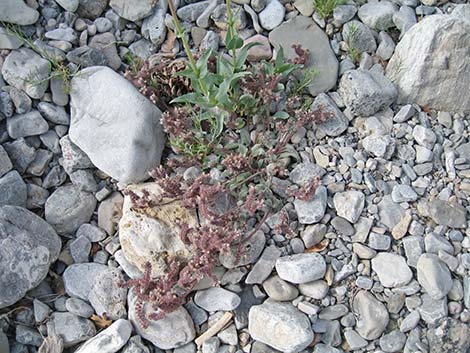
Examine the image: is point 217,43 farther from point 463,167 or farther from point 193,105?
point 463,167

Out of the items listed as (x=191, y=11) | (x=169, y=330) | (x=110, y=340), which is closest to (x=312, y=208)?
(x=169, y=330)

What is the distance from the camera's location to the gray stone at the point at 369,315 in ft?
12.2

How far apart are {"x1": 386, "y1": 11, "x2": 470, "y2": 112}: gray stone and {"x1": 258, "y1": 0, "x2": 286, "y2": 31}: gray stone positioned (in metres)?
0.90

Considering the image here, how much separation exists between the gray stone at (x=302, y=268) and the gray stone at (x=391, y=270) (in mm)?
346

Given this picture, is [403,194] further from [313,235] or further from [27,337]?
[27,337]

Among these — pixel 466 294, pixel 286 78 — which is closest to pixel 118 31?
pixel 286 78

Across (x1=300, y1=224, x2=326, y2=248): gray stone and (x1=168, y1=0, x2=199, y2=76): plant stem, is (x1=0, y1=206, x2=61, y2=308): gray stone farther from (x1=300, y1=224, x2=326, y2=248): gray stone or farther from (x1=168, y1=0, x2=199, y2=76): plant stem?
(x1=300, y1=224, x2=326, y2=248): gray stone

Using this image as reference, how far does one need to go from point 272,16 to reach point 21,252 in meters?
2.45

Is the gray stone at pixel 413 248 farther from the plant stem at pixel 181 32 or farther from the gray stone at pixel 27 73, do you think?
the gray stone at pixel 27 73

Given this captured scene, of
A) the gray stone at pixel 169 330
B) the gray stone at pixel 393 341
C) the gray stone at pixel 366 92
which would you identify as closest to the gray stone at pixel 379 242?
the gray stone at pixel 393 341

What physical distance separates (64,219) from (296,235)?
5.10ft

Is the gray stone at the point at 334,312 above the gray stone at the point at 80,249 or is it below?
above

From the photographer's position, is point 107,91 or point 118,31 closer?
point 107,91

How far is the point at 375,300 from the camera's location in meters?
3.80
